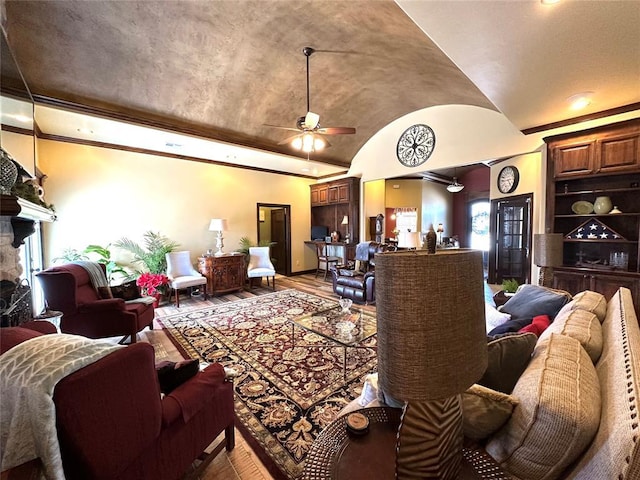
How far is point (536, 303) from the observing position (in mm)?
2094

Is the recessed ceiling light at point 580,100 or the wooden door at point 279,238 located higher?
the recessed ceiling light at point 580,100

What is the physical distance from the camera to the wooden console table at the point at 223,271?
5.21 m

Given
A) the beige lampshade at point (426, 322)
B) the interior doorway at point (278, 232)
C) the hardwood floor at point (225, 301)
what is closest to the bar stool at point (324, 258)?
the hardwood floor at point (225, 301)

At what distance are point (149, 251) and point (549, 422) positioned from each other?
18.5ft

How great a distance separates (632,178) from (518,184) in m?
1.89

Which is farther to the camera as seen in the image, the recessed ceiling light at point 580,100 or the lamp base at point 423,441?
the recessed ceiling light at point 580,100

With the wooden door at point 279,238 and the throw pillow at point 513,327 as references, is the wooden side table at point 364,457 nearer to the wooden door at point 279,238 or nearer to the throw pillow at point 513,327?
the throw pillow at point 513,327

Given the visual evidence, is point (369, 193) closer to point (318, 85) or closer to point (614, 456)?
point (318, 85)

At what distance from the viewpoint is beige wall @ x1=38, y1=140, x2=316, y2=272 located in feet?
13.8

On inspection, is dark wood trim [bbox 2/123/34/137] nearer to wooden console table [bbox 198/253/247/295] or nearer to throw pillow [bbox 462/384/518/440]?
wooden console table [bbox 198/253/247/295]

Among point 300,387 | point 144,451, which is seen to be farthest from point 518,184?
point 144,451

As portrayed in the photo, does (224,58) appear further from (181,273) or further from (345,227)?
(345,227)

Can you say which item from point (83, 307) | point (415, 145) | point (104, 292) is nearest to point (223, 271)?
point (104, 292)

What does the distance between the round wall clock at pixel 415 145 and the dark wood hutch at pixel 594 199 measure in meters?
1.90
